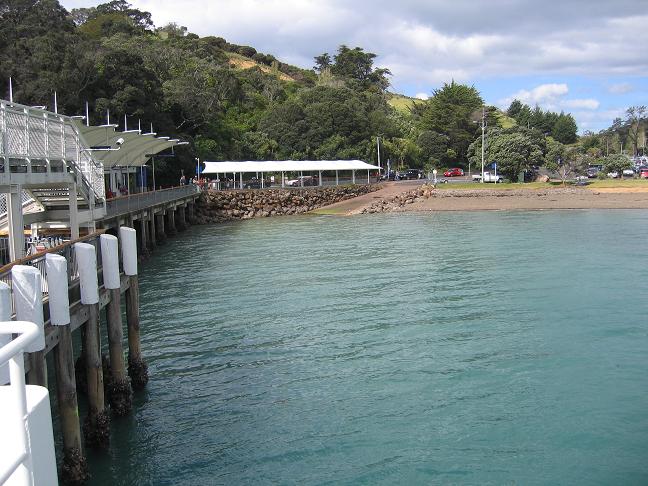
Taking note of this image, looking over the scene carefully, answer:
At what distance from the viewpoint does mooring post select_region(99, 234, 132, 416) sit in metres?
13.6

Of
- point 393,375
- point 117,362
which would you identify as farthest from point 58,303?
point 393,375

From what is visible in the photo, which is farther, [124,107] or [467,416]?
[124,107]

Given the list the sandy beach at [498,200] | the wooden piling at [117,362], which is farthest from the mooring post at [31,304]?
the sandy beach at [498,200]

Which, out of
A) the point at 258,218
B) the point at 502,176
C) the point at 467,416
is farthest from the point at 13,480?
the point at 502,176

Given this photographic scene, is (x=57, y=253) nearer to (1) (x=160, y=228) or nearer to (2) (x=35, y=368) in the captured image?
(2) (x=35, y=368)

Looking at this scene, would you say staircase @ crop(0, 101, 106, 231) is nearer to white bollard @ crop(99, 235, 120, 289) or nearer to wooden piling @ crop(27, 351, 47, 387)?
white bollard @ crop(99, 235, 120, 289)

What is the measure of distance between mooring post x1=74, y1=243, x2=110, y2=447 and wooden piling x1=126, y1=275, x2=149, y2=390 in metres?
2.85

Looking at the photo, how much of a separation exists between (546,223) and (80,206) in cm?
3677

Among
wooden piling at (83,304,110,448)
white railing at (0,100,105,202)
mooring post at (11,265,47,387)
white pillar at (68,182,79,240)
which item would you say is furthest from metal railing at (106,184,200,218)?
mooring post at (11,265,47,387)

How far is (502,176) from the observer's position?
270ft

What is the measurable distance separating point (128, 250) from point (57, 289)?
4682 mm

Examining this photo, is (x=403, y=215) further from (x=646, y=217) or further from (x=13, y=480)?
(x=13, y=480)

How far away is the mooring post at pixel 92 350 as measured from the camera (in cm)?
1208

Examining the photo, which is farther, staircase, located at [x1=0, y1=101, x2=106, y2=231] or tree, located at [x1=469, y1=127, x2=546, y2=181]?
tree, located at [x1=469, y1=127, x2=546, y2=181]
